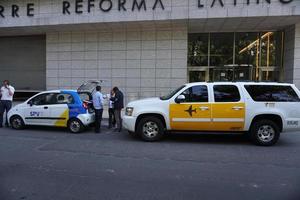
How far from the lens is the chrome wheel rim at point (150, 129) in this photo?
27.6 ft

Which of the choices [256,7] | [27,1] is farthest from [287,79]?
[27,1]

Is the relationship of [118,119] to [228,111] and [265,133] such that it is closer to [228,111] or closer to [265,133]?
[228,111]

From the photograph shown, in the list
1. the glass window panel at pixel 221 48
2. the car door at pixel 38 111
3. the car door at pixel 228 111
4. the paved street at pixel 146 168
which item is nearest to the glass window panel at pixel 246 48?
the glass window panel at pixel 221 48

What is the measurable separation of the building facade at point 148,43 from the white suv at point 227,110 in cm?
691

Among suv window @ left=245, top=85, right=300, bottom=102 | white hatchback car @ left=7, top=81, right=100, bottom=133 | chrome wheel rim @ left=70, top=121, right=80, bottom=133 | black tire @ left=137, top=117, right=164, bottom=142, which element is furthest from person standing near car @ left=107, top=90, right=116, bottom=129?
suv window @ left=245, top=85, right=300, bottom=102

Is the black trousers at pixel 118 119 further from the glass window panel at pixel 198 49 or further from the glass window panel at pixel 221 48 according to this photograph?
the glass window panel at pixel 221 48

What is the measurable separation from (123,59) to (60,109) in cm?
746

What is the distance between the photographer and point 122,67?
16656 mm

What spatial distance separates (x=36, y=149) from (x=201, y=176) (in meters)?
4.39

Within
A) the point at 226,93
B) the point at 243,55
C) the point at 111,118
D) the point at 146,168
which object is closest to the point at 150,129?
the point at 226,93

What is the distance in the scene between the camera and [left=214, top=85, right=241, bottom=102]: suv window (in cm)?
812

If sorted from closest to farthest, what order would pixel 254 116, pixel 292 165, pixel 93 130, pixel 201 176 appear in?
pixel 201 176 → pixel 292 165 → pixel 254 116 → pixel 93 130

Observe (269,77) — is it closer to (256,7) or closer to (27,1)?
(256,7)

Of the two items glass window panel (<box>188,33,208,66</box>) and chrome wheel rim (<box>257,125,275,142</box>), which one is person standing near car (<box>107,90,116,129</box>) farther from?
glass window panel (<box>188,33,208,66</box>)
